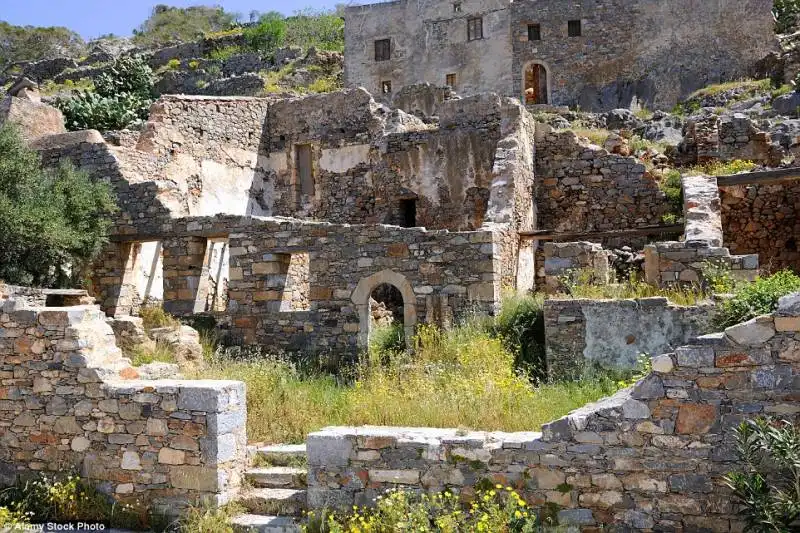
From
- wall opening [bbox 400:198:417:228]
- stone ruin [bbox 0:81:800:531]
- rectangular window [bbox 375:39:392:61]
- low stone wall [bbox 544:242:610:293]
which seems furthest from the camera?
rectangular window [bbox 375:39:392:61]

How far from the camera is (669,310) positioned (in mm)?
8805

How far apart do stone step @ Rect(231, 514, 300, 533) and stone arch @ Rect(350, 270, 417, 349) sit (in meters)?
4.70

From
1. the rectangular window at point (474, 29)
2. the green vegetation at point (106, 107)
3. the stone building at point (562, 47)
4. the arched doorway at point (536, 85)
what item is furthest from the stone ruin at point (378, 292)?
the rectangular window at point (474, 29)

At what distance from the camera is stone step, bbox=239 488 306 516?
6.86 metres

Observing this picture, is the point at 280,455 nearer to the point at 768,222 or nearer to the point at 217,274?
the point at 217,274

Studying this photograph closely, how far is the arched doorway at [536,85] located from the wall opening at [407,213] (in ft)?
48.1

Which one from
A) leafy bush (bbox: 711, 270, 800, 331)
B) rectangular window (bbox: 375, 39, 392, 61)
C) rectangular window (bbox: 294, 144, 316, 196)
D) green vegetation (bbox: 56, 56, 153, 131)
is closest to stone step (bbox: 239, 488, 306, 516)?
leafy bush (bbox: 711, 270, 800, 331)

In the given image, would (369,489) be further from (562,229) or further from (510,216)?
Result: (562,229)

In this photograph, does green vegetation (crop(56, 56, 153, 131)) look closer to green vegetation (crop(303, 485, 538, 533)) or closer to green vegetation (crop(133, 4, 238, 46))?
green vegetation (crop(303, 485, 538, 533))

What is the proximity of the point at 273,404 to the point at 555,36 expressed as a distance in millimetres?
23672

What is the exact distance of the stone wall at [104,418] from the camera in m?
7.09

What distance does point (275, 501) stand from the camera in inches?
273

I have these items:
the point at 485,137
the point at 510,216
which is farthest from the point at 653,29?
the point at 510,216

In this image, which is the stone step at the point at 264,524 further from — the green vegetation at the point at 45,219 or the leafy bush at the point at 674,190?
the leafy bush at the point at 674,190
